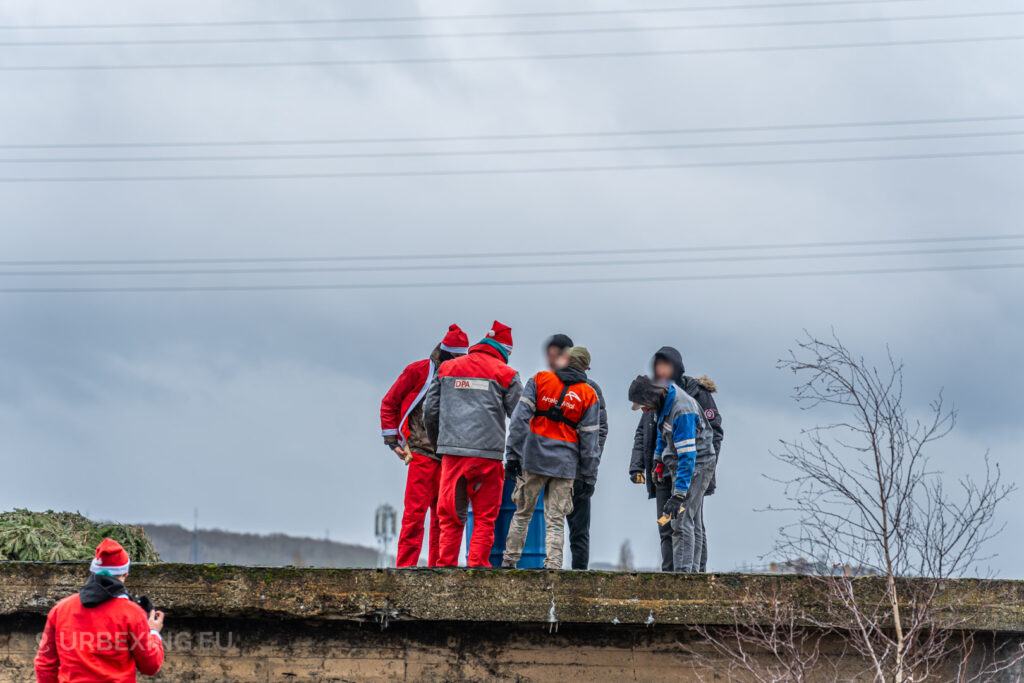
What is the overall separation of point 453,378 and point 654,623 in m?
2.50

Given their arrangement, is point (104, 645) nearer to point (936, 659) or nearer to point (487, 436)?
point (487, 436)

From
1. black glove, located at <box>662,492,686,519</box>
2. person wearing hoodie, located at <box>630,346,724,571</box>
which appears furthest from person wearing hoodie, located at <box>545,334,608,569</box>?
black glove, located at <box>662,492,686,519</box>

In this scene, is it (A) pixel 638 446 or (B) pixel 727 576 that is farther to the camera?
(A) pixel 638 446

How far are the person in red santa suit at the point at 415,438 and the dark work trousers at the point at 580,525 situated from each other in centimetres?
113

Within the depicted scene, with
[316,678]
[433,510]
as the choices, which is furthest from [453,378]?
[316,678]

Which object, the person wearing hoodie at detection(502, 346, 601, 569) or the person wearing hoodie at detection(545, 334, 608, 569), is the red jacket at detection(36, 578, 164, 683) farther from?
the person wearing hoodie at detection(545, 334, 608, 569)

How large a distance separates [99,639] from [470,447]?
3234 millimetres

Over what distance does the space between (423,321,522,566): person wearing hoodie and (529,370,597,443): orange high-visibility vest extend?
0.86 feet

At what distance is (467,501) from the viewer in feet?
26.9

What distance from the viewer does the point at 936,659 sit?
6766 millimetres

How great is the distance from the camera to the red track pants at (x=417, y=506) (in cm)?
863

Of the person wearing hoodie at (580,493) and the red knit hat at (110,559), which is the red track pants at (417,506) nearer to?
the person wearing hoodie at (580,493)

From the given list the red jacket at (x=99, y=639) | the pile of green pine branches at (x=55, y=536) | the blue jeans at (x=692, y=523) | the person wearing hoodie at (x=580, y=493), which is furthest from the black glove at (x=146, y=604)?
the blue jeans at (x=692, y=523)

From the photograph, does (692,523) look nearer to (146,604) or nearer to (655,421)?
(655,421)
